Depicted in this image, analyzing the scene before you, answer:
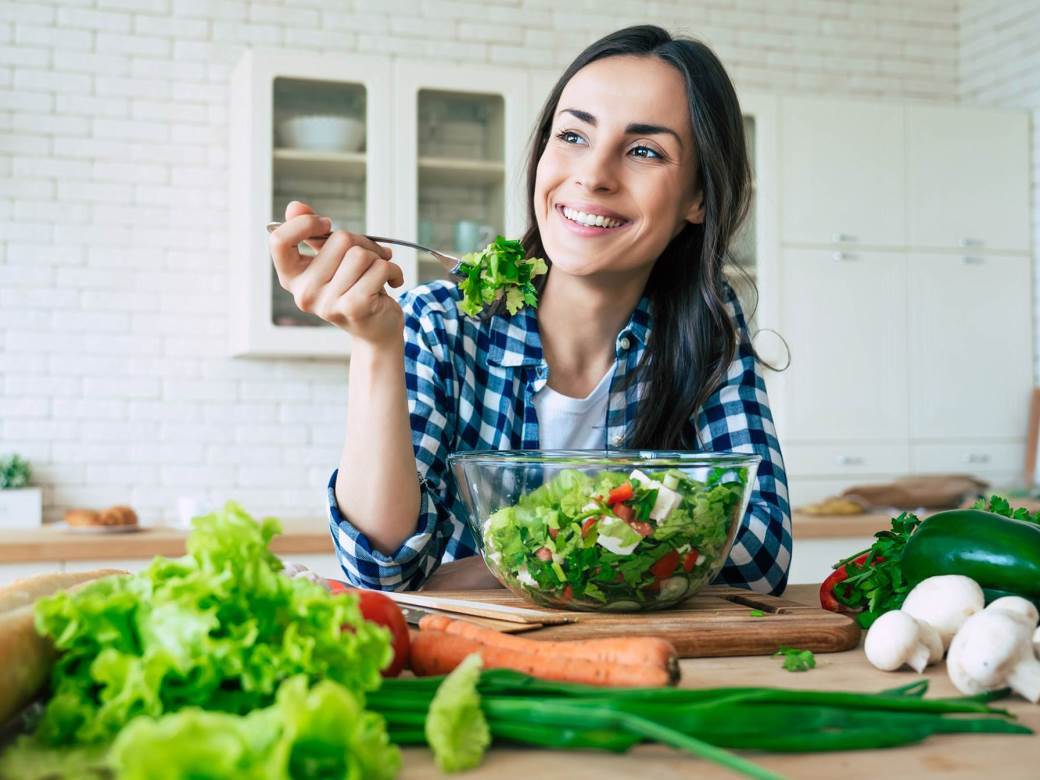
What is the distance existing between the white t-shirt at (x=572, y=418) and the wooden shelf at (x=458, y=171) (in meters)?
2.00

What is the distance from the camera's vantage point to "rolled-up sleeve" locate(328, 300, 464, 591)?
1528 millimetres

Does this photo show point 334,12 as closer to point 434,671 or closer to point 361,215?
point 361,215

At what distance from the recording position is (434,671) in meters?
0.99

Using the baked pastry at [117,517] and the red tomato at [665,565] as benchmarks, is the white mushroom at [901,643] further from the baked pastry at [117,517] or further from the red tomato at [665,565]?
the baked pastry at [117,517]

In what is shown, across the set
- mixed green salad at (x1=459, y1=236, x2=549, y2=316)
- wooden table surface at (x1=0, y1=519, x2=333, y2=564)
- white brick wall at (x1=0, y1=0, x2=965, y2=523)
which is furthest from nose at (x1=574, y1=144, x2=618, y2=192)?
white brick wall at (x1=0, y1=0, x2=965, y2=523)

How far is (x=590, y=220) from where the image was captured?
1.78m

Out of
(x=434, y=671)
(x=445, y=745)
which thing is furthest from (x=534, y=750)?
(x=434, y=671)

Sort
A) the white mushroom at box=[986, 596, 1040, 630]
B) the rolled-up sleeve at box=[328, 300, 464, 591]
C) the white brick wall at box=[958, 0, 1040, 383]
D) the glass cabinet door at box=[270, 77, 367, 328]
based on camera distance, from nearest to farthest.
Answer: the white mushroom at box=[986, 596, 1040, 630], the rolled-up sleeve at box=[328, 300, 464, 591], the glass cabinet door at box=[270, 77, 367, 328], the white brick wall at box=[958, 0, 1040, 383]

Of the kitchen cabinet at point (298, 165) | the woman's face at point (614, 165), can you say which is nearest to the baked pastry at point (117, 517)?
the kitchen cabinet at point (298, 165)

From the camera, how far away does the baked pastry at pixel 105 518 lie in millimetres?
3207

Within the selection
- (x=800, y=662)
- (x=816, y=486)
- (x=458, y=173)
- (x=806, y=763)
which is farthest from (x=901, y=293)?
(x=806, y=763)

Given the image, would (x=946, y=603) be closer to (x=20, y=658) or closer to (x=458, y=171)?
(x=20, y=658)

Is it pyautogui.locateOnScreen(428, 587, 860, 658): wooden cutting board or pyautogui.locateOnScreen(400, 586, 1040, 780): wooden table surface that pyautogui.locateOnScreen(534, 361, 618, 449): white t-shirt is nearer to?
pyautogui.locateOnScreen(428, 587, 860, 658): wooden cutting board

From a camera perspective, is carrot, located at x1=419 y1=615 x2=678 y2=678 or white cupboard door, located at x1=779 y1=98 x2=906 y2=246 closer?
carrot, located at x1=419 y1=615 x2=678 y2=678
